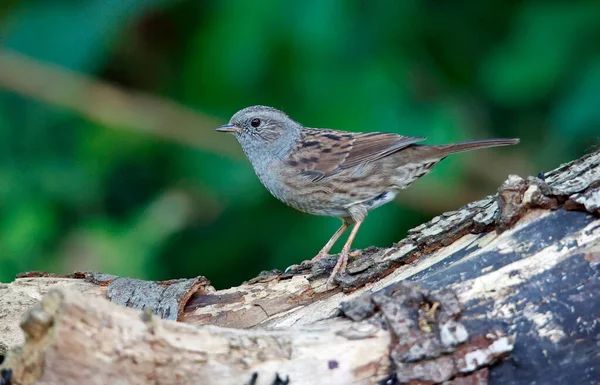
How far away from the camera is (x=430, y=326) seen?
8.93 ft

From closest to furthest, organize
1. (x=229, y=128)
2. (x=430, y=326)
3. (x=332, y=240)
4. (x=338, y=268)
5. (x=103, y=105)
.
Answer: (x=430, y=326), (x=338, y=268), (x=332, y=240), (x=229, y=128), (x=103, y=105)

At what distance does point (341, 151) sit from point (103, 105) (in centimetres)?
202

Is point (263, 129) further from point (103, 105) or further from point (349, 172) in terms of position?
point (103, 105)

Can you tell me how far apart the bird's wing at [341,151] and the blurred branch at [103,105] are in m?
0.99

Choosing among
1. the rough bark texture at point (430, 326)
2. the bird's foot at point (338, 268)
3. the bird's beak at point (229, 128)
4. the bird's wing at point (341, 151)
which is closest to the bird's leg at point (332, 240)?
the bird's wing at point (341, 151)

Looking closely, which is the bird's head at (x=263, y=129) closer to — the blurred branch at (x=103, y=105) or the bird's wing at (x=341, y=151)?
the bird's wing at (x=341, y=151)

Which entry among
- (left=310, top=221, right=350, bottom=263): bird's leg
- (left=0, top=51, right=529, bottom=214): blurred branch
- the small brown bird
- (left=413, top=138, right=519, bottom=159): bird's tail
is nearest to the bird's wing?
the small brown bird

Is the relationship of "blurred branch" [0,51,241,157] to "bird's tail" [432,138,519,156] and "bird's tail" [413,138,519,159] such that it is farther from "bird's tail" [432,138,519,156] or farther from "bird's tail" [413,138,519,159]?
"bird's tail" [432,138,519,156]

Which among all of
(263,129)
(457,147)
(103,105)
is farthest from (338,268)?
(103,105)

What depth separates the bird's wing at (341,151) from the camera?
4.57m

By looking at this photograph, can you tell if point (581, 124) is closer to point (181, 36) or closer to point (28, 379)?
point (181, 36)

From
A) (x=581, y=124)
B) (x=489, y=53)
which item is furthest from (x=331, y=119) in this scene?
(x=581, y=124)

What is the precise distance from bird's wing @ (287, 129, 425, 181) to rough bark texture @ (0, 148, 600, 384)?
1089 millimetres

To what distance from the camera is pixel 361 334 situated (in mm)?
2699
